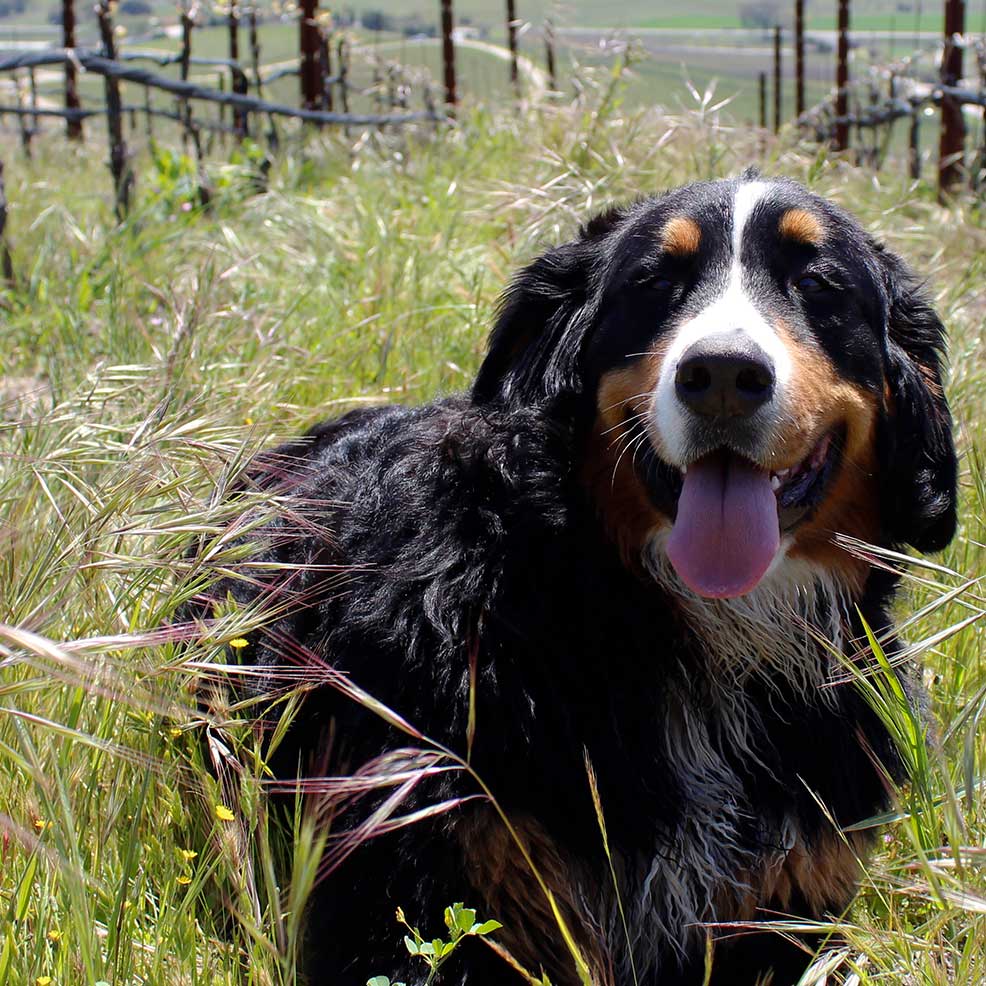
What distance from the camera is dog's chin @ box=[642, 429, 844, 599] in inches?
93.9

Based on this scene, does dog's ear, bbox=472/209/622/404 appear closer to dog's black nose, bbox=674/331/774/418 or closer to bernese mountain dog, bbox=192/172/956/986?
bernese mountain dog, bbox=192/172/956/986

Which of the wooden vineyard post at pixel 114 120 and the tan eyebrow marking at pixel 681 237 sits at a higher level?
the wooden vineyard post at pixel 114 120

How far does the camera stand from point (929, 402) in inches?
104

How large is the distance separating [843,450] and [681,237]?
584 mm

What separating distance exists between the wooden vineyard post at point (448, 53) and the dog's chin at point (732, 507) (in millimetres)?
9812

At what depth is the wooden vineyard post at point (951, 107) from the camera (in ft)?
29.3

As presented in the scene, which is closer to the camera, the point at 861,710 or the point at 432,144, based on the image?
the point at 861,710

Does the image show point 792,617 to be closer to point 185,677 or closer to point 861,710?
point 861,710

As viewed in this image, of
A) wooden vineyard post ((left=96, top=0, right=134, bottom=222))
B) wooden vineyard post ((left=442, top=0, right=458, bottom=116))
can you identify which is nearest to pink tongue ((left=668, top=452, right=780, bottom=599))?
wooden vineyard post ((left=96, top=0, right=134, bottom=222))

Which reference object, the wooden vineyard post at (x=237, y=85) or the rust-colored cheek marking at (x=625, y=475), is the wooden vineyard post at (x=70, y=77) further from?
the rust-colored cheek marking at (x=625, y=475)

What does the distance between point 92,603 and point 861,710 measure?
168 centimetres

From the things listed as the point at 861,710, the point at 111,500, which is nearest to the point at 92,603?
the point at 111,500

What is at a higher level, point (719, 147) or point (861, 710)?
point (719, 147)

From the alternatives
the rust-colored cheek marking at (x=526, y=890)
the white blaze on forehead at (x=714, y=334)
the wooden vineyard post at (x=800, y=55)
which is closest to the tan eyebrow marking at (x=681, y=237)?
the white blaze on forehead at (x=714, y=334)
